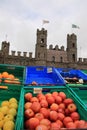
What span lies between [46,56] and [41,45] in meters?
2.61

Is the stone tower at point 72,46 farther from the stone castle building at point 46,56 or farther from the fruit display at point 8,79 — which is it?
the fruit display at point 8,79

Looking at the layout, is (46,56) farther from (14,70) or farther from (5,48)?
(14,70)

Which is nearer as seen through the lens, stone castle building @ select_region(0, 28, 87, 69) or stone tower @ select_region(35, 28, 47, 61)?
stone castle building @ select_region(0, 28, 87, 69)

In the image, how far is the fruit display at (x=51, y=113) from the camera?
2627 millimetres

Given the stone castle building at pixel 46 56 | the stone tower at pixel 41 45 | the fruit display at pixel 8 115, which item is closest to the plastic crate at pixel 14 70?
the fruit display at pixel 8 115

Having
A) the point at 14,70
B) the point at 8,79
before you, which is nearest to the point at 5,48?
the point at 14,70

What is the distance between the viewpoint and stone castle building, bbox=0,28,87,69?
51000mm

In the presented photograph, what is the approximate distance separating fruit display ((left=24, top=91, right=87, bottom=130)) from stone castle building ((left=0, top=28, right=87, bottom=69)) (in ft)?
155

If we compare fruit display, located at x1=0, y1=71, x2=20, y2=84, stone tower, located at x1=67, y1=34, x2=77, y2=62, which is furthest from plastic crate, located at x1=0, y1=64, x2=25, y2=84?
stone tower, located at x1=67, y1=34, x2=77, y2=62

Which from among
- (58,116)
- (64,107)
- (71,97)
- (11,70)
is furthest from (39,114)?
(11,70)

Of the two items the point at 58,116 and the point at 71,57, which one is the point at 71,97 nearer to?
the point at 58,116

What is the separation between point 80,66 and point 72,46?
201 inches

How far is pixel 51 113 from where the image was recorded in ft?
9.71

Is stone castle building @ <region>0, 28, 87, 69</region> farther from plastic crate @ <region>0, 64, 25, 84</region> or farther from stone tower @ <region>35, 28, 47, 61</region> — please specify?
plastic crate @ <region>0, 64, 25, 84</region>
